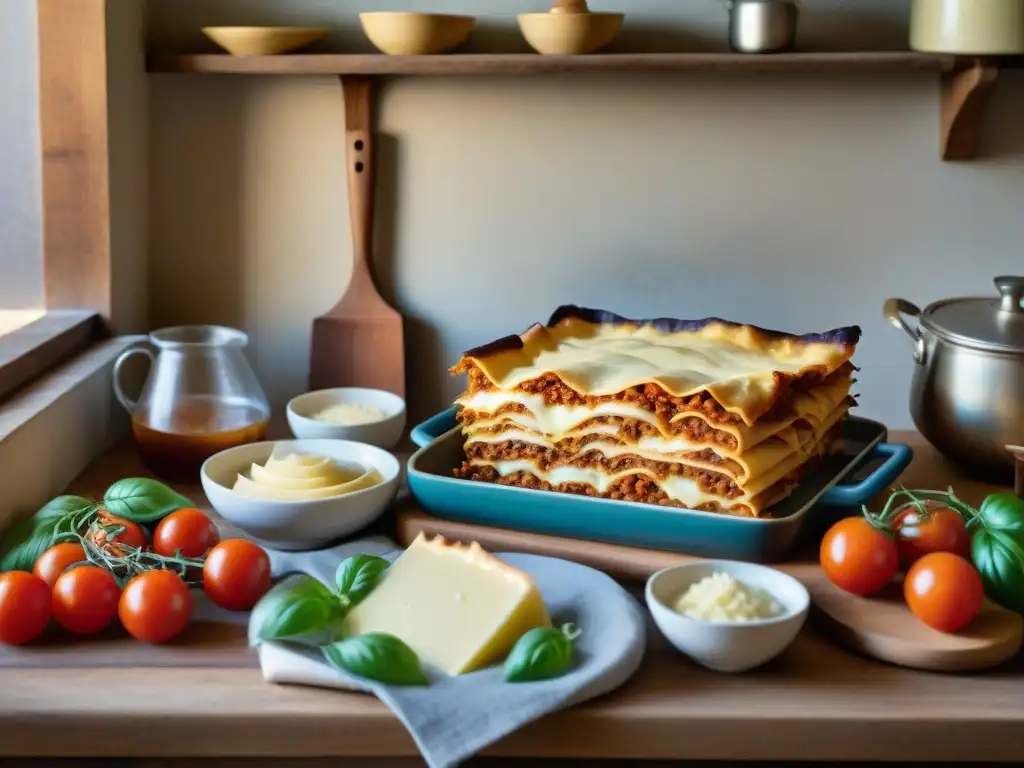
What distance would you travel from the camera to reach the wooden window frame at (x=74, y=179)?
1.57 meters

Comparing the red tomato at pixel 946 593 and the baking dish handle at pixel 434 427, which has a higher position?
the baking dish handle at pixel 434 427

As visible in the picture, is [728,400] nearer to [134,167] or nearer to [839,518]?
[839,518]

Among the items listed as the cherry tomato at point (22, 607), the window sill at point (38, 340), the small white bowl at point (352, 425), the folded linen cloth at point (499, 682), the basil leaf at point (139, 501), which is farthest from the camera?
the small white bowl at point (352, 425)

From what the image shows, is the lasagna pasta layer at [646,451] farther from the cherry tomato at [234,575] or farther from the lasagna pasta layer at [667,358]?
the cherry tomato at [234,575]

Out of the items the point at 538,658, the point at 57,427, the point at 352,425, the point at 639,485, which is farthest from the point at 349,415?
the point at 538,658

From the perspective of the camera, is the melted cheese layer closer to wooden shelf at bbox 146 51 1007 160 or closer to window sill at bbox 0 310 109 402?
wooden shelf at bbox 146 51 1007 160

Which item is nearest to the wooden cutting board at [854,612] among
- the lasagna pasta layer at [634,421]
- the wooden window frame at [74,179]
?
the lasagna pasta layer at [634,421]

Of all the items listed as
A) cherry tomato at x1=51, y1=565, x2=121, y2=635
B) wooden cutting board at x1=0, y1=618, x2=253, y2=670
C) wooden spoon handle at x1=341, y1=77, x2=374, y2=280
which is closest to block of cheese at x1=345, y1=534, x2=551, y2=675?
wooden cutting board at x1=0, y1=618, x2=253, y2=670

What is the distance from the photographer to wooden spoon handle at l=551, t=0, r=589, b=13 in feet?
5.22

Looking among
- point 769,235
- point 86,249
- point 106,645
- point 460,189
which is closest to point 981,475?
point 769,235

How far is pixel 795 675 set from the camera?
3.53 feet

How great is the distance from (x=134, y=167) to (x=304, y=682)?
973 millimetres

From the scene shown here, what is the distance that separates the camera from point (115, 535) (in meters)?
1.21

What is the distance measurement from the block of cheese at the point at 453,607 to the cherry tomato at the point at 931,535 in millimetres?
385
